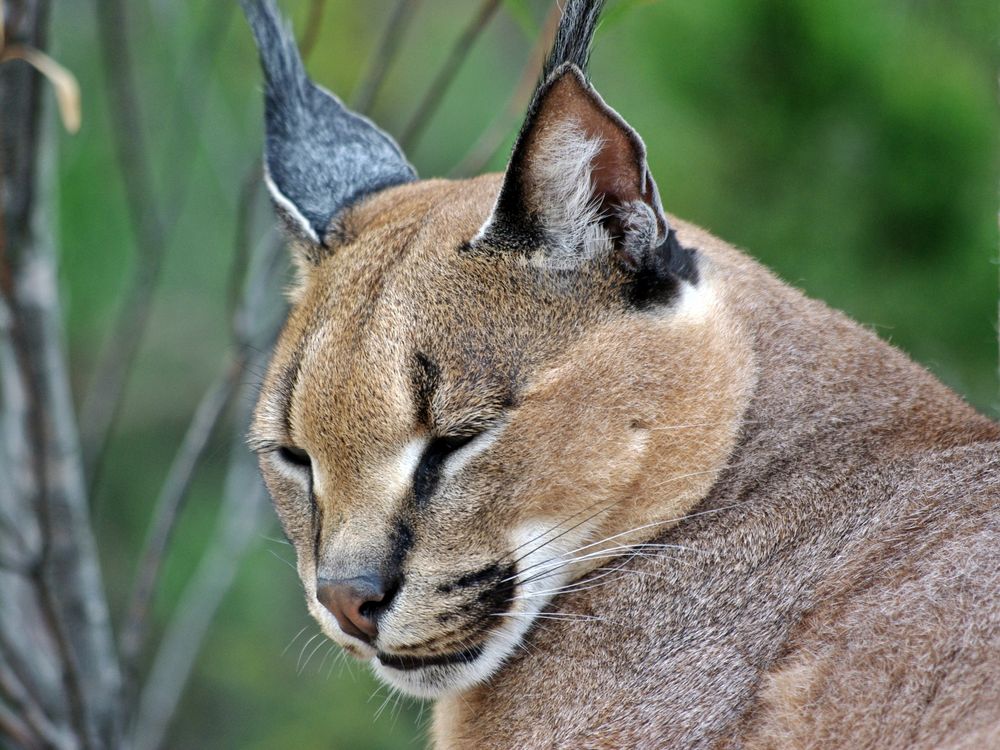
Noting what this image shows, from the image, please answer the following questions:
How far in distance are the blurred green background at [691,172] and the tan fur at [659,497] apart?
2.26 ft

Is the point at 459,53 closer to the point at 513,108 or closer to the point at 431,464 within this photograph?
the point at 513,108

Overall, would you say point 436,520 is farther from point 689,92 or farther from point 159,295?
point 159,295

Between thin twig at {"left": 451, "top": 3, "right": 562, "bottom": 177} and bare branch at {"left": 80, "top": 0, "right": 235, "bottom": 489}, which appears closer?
thin twig at {"left": 451, "top": 3, "right": 562, "bottom": 177}

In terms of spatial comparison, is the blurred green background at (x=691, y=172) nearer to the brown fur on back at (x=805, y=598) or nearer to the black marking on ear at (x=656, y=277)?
the black marking on ear at (x=656, y=277)

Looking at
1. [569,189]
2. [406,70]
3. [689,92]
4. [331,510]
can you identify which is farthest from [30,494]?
[406,70]

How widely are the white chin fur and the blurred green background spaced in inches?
24.6

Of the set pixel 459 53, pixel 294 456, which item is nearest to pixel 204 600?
pixel 294 456

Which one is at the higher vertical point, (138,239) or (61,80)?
(61,80)

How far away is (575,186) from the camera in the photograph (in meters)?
2.61

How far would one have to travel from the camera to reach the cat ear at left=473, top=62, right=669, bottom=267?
2.45 meters

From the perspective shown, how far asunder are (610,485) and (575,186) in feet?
2.13

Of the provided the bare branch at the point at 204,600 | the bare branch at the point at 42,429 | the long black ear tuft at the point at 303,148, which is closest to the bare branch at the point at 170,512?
the bare branch at the point at 42,429

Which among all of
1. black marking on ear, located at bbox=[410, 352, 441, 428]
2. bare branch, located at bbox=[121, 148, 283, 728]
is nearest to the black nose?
black marking on ear, located at bbox=[410, 352, 441, 428]

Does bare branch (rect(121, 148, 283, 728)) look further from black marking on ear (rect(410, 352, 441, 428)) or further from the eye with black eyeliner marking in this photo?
black marking on ear (rect(410, 352, 441, 428))
